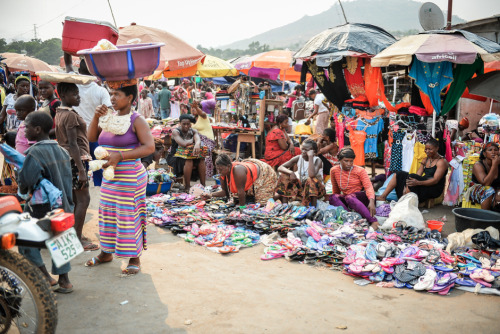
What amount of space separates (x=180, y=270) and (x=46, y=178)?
5.31 ft

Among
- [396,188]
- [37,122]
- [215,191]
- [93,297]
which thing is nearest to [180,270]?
[93,297]

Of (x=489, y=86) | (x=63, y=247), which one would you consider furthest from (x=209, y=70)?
(x=63, y=247)

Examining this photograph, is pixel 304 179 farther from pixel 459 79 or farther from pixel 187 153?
pixel 459 79

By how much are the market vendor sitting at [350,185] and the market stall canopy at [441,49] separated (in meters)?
1.70

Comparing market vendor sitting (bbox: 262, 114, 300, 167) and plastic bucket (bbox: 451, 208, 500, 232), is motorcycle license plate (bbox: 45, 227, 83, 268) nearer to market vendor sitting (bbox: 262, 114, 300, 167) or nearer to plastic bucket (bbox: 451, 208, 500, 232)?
plastic bucket (bbox: 451, 208, 500, 232)

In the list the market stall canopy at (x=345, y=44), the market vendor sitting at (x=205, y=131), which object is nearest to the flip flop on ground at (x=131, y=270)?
the market vendor sitting at (x=205, y=131)

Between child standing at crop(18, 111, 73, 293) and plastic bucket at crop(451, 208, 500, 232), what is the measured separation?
4.66 metres

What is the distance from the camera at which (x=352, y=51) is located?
300 inches

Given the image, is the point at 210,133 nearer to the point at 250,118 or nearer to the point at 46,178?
the point at 250,118

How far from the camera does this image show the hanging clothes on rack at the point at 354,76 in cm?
840

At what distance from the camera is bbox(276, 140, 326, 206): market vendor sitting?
6.30 metres

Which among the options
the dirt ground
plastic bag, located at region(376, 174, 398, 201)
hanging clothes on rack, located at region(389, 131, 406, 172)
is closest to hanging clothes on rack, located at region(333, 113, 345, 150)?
hanging clothes on rack, located at region(389, 131, 406, 172)

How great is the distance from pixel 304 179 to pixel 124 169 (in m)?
3.46

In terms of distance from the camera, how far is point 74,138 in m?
4.22
